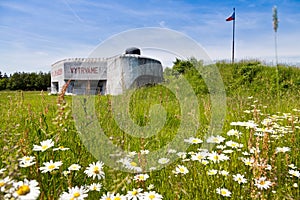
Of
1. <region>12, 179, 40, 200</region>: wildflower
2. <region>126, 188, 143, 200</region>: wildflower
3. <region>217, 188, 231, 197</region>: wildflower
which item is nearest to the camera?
<region>12, 179, 40, 200</region>: wildflower

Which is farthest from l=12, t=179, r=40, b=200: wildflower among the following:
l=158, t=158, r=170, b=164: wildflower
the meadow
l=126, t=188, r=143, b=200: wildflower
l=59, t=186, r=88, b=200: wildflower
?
l=158, t=158, r=170, b=164: wildflower

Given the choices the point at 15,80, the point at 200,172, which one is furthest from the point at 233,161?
the point at 15,80

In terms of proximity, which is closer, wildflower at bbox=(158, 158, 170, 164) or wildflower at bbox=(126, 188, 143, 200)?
wildflower at bbox=(126, 188, 143, 200)

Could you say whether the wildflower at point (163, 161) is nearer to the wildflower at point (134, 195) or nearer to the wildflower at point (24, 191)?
the wildflower at point (134, 195)

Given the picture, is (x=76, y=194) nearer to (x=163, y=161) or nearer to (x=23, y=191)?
(x=23, y=191)

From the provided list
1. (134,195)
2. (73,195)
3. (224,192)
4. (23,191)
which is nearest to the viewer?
(23,191)

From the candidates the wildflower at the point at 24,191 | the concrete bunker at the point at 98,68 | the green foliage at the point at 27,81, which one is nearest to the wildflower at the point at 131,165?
the wildflower at the point at 24,191

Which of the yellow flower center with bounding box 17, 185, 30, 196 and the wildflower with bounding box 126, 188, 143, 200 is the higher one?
the yellow flower center with bounding box 17, 185, 30, 196

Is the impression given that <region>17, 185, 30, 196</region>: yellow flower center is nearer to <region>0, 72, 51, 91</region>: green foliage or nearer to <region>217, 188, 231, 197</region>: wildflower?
<region>217, 188, 231, 197</region>: wildflower

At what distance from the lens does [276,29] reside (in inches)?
118

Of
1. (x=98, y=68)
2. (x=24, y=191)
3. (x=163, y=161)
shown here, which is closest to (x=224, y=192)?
(x=163, y=161)

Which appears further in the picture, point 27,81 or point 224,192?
point 27,81

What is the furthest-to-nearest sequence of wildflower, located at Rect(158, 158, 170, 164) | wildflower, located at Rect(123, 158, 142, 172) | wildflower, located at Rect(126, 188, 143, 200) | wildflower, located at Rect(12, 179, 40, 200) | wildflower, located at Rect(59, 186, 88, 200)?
wildflower, located at Rect(158, 158, 170, 164) → wildflower, located at Rect(123, 158, 142, 172) → wildflower, located at Rect(126, 188, 143, 200) → wildflower, located at Rect(59, 186, 88, 200) → wildflower, located at Rect(12, 179, 40, 200)

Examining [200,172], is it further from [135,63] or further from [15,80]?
[15,80]
